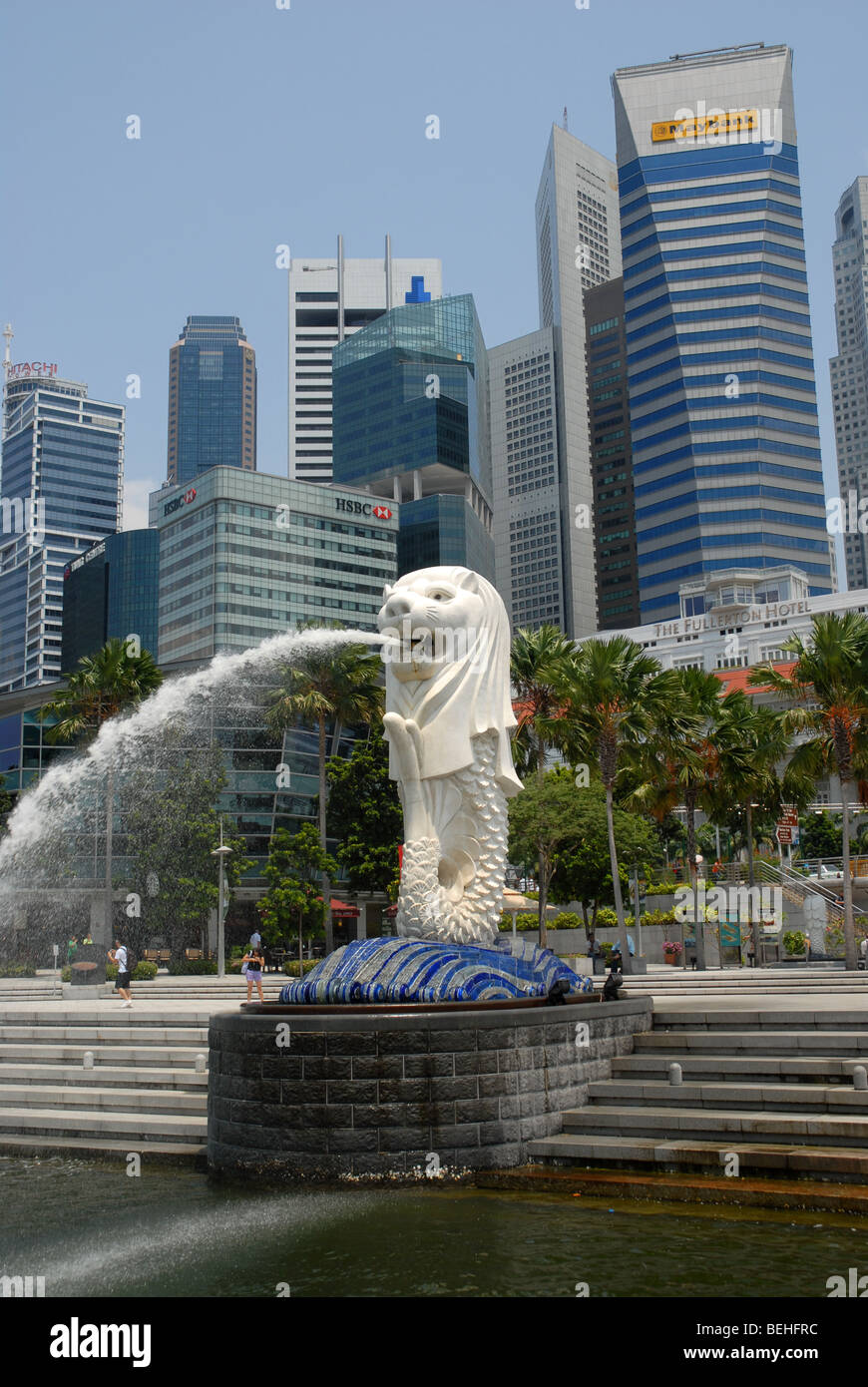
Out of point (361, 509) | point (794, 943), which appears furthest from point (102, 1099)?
point (361, 509)

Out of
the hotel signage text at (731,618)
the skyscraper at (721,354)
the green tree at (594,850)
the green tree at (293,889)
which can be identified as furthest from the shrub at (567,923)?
the skyscraper at (721,354)

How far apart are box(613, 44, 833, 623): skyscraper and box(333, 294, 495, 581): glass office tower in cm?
2350

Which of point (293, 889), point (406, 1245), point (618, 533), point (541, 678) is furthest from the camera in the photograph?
point (618, 533)

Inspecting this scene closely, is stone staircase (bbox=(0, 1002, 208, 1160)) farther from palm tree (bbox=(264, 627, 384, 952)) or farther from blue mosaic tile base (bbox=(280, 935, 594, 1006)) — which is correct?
palm tree (bbox=(264, 627, 384, 952))

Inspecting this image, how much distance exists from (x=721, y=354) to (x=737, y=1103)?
148878 millimetres

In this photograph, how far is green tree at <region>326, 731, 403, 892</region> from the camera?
4519 cm

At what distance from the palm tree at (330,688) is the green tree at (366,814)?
99cm

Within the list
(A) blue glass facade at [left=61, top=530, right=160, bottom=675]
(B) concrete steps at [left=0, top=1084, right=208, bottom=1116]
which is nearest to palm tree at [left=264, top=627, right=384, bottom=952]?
(B) concrete steps at [left=0, top=1084, right=208, bottom=1116]

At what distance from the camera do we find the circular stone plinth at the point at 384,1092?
1202cm

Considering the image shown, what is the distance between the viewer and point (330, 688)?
4672 cm

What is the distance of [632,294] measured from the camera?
15800 cm
